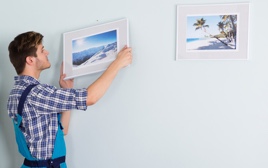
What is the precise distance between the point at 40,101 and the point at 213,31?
0.79 metres

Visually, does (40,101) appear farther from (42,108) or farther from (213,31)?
(213,31)

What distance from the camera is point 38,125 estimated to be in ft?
4.52

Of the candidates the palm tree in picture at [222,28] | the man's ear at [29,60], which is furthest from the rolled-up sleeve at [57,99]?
the palm tree in picture at [222,28]

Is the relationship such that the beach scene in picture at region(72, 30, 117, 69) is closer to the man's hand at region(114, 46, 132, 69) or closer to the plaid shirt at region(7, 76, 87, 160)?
the man's hand at region(114, 46, 132, 69)

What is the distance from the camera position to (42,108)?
1.34 meters

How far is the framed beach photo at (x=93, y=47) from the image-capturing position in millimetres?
1513

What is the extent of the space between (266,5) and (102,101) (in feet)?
2.78

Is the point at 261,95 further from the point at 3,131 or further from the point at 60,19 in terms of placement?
the point at 3,131

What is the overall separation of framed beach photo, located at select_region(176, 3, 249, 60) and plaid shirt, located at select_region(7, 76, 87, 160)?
51 centimetres

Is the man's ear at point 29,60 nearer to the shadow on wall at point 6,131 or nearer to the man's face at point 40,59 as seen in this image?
the man's face at point 40,59

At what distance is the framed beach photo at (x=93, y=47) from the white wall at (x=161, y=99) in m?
0.05

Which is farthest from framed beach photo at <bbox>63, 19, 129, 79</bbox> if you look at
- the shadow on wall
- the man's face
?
the shadow on wall

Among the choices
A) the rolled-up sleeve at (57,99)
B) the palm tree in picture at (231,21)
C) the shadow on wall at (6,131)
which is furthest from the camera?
the shadow on wall at (6,131)

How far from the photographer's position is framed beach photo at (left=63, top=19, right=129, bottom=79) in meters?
1.51
